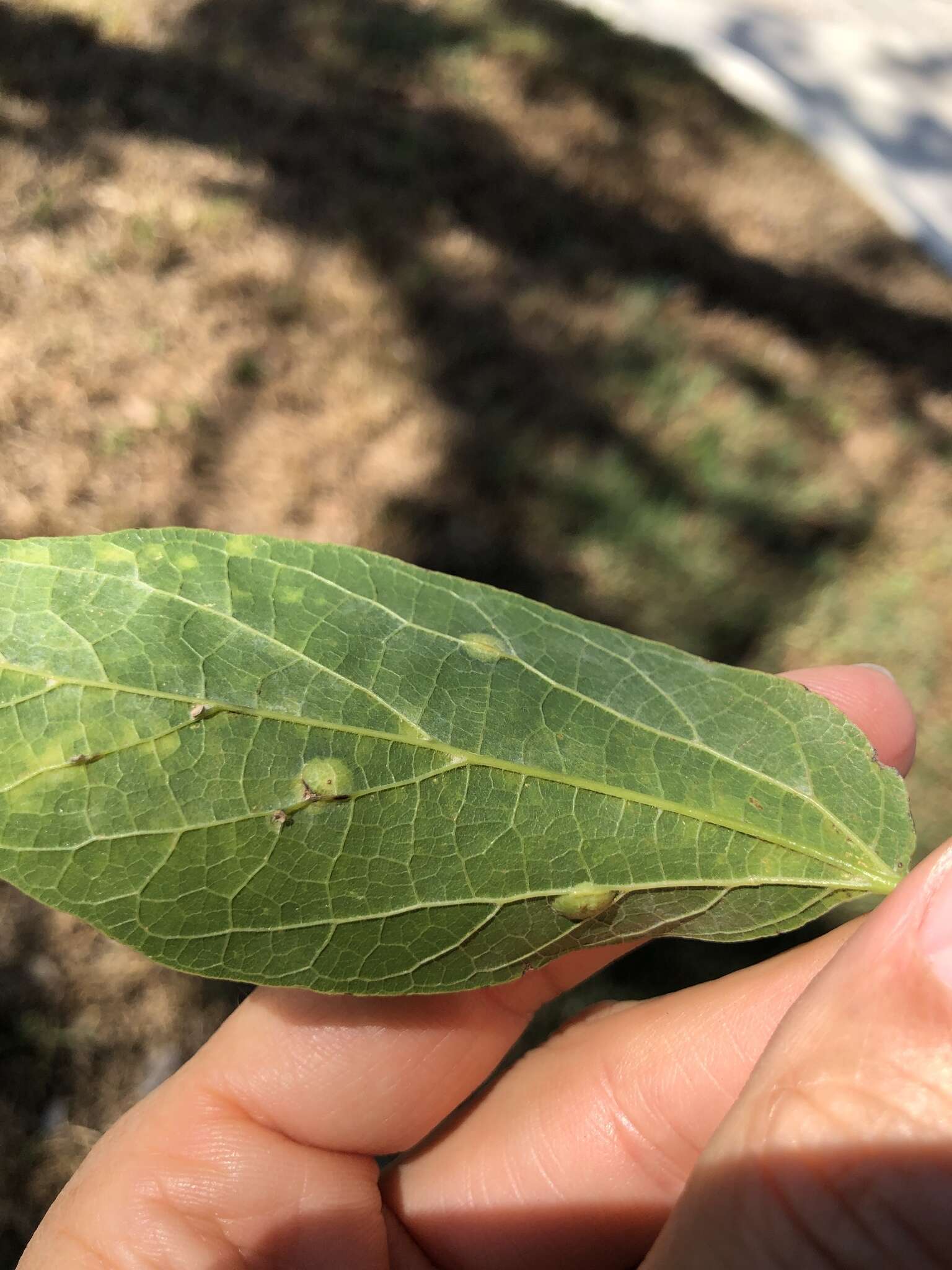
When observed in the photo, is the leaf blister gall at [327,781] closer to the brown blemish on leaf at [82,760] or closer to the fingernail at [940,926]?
the brown blemish on leaf at [82,760]

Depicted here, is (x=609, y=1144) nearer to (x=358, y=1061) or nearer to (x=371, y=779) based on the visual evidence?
(x=358, y=1061)

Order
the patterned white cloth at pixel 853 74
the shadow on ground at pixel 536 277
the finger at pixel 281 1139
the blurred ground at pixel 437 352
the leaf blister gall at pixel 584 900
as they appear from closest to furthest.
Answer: the leaf blister gall at pixel 584 900 → the finger at pixel 281 1139 → the blurred ground at pixel 437 352 → the shadow on ground at pixel 536 277 → the patterned white cloth at pixel 853 74

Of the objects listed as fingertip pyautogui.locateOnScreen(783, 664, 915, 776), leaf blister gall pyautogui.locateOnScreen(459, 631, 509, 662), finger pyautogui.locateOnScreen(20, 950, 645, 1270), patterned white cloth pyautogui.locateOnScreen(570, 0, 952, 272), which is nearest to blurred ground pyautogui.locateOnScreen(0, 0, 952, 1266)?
patterned white cloth pyautogui.locateOnScreen(570, 0, 952, 272)

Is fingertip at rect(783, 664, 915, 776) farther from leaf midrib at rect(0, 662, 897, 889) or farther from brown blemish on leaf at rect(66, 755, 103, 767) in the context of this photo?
brown blemish on leaf at rect(66, 755, 103, 767)

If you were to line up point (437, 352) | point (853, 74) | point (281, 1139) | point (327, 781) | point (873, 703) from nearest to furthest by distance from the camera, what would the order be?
point (327, 781)
point (281, 1139)
point (873, 703)
point (437, 352)
point (853, 74)

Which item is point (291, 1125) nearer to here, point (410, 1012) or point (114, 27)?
point (410, 1012)

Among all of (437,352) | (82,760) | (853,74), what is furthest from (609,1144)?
(853,74)

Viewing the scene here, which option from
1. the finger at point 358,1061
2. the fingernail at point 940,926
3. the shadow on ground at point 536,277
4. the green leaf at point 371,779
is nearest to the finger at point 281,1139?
the finger at point 358,1061
